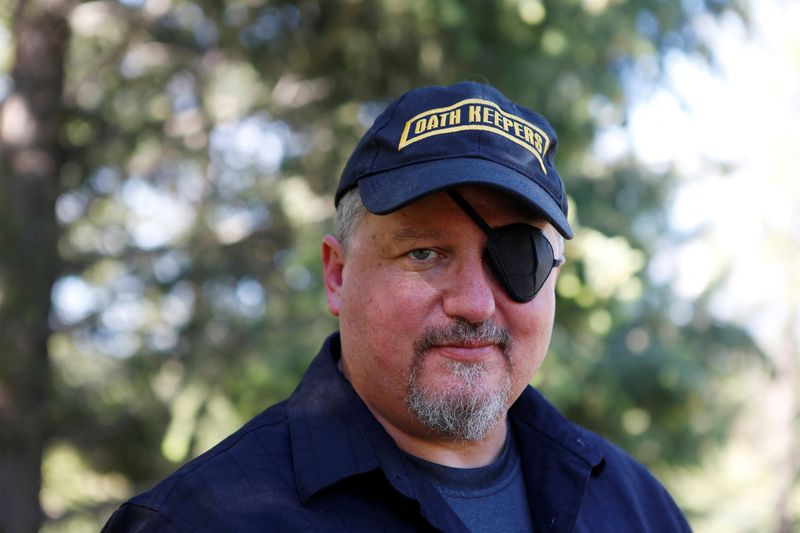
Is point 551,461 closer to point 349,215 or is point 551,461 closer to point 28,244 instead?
point 349,215

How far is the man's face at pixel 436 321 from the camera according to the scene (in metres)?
1.85

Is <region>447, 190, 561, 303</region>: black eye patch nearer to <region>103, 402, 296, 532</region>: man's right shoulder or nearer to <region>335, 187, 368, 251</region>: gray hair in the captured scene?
<region>335, 187, 368, 251</region>: gray hair

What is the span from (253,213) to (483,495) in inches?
251

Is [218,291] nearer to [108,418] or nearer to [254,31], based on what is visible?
[108,418]

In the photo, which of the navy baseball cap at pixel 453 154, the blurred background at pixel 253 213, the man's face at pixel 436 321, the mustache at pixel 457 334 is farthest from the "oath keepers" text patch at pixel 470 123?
the blurred background at pixel 253 213

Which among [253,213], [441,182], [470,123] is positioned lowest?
[253,213]

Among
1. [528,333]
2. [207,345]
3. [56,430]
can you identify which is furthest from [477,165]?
[56,430]

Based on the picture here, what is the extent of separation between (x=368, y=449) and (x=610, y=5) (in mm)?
3737

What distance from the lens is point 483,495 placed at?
6.50ft

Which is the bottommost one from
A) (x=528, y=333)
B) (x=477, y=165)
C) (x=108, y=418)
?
(x=108, y=418)

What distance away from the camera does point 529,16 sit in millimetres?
4441

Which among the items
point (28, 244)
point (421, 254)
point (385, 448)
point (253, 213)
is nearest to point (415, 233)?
point (421, 254)

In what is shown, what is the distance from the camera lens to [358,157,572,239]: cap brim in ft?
5.98

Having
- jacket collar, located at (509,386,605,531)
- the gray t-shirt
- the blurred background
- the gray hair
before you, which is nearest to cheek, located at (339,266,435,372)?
the gray hair
